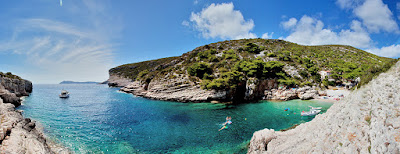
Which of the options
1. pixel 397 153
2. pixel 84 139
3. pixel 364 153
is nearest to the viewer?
pixel 397 153

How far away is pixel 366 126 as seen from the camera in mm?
6000

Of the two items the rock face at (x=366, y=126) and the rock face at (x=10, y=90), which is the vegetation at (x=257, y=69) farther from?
the rock face at (x=10, y=90)

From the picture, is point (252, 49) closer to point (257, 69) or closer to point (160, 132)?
point (257, 69)

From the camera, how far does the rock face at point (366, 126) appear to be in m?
5.07

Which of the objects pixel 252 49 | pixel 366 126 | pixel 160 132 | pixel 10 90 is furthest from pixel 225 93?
pixel 10 90

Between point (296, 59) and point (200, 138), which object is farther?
point (296, 59)

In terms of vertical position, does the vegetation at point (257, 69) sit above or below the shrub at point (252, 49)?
below

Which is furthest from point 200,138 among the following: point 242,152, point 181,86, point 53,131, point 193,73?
point 193,73

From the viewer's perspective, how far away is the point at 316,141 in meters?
7.69

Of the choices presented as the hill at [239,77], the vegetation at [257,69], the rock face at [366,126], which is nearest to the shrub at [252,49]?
the vegetation at [257,69]

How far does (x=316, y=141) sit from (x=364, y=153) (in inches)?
92.1

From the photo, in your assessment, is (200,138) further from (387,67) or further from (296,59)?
(296,59)

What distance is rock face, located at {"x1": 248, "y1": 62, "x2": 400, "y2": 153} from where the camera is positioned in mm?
5071

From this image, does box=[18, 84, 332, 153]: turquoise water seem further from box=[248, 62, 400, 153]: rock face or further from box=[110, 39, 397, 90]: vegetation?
box=[110, 39, 397, 90]: vegetation
